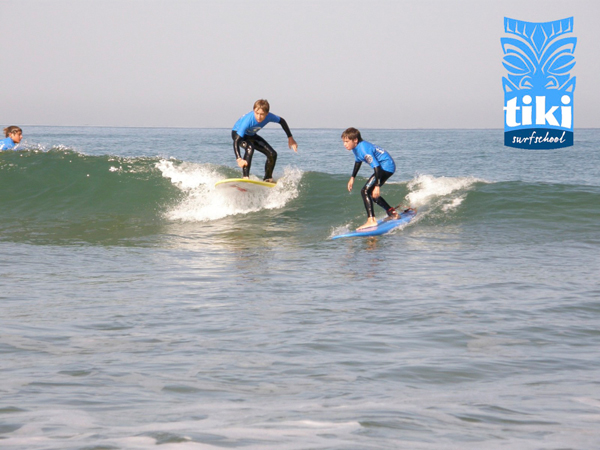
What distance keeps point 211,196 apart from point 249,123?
2671 mm

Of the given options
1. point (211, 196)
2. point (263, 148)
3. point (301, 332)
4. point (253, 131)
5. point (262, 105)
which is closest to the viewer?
point (301, 332)

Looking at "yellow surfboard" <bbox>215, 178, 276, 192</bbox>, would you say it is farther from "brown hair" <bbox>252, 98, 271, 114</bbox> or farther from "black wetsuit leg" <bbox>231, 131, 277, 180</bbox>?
"brown hair" <bbox>252, 98, 271, 114</bbox>

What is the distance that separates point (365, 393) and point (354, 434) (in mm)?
675

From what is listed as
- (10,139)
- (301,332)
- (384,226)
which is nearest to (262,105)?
(384,226)

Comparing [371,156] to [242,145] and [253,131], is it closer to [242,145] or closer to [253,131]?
[253,131]

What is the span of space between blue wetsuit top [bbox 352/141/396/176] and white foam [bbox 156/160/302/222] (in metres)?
3.33

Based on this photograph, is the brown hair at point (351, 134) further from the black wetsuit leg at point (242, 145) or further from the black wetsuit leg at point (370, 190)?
the black wetsuit leg at point (242, 145)

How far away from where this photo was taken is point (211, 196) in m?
13.6

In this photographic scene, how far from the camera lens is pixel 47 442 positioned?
2.77 meters

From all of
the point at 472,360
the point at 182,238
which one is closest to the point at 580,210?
the point at 182,238

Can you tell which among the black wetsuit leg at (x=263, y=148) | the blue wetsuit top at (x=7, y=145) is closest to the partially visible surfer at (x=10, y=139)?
the blue wetsuit top at (x=7, y=145)

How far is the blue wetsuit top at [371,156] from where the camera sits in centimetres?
1020

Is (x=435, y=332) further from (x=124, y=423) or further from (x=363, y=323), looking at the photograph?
(x=124, y=423)

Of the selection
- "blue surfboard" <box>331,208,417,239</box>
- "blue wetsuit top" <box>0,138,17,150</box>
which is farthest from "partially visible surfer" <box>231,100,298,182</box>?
"blue wetsuit top" <box>0,138,17,150</box>
